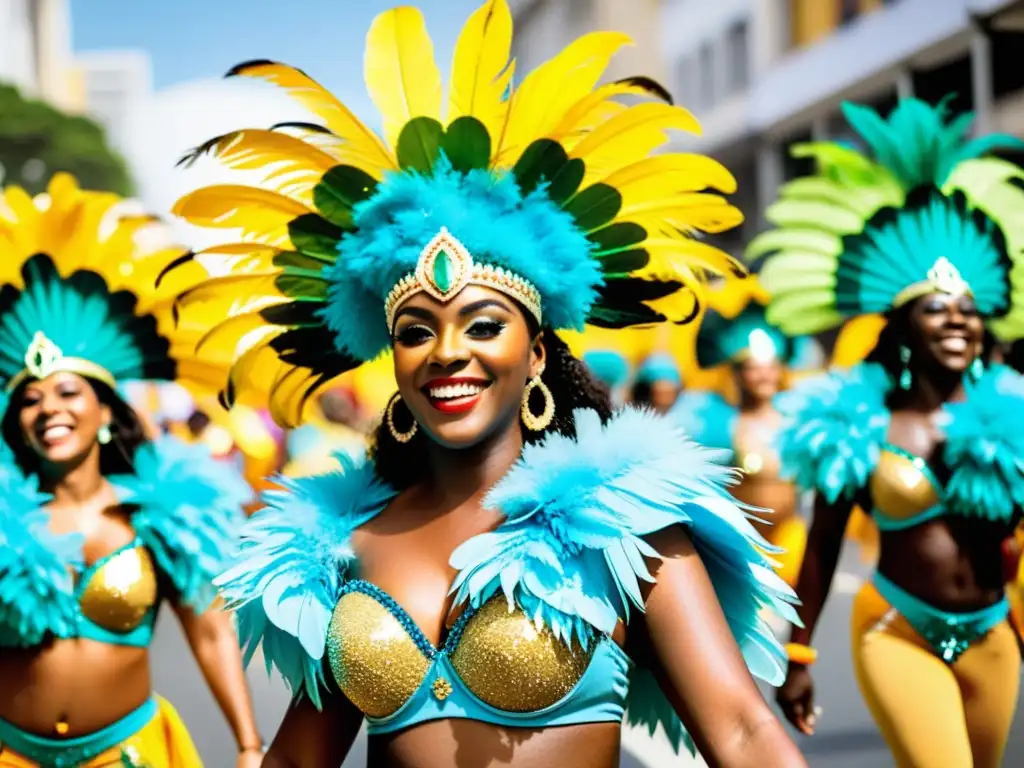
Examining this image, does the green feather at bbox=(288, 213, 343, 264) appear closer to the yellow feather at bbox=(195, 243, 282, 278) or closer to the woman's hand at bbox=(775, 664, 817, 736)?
the yellow feather at bbox=(195, 243, 282, 278)

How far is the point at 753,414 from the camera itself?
8836 millimetres

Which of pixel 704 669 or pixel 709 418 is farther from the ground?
pixel 704 669

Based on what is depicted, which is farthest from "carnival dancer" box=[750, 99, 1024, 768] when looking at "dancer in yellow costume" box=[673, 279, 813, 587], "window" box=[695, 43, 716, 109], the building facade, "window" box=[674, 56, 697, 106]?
"window" box=[674, 56, 697, 106]

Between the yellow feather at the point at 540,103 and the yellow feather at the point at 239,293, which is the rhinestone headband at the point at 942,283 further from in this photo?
the yellow feather at the point at 239,293

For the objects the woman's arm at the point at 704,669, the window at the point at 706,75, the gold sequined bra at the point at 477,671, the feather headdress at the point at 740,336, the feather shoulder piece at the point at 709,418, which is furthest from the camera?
the window at the point at 706,75

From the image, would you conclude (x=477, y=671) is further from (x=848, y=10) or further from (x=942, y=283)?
(x=848, y=10)

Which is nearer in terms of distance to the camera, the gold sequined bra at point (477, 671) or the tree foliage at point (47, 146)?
the gold sequined bra at point (477, 671)

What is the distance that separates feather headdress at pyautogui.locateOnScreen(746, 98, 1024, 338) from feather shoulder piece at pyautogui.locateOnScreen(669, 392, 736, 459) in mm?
3423

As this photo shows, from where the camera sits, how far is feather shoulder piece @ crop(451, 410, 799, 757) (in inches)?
93.7

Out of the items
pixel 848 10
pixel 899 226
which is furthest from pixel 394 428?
pixel 848 10

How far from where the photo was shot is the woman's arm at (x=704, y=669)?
220 centimetres

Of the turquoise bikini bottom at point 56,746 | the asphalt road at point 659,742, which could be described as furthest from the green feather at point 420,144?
the asphalt road at point 659,742

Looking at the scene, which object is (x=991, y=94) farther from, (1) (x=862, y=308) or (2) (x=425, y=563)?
(2) (x=425, y=563)

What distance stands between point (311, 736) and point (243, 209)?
110 centimetres
